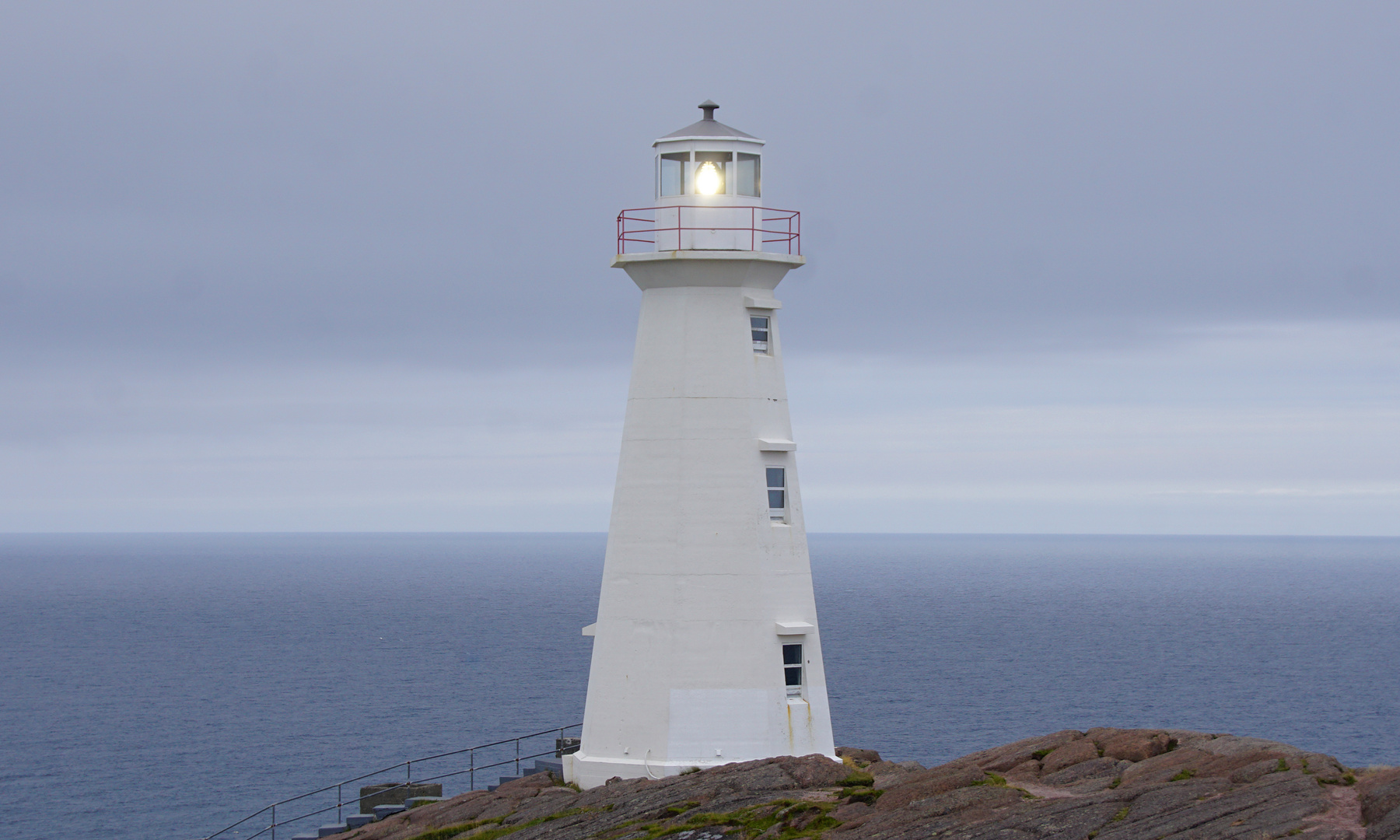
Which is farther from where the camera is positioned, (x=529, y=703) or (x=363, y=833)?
(x=529, y=703)

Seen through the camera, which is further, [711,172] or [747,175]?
[747,175]

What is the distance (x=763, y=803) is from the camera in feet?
73.4

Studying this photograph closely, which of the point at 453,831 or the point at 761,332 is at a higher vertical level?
the point at 761,332

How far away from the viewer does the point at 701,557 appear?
25531 millimetres

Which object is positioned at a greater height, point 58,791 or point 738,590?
point 738,590

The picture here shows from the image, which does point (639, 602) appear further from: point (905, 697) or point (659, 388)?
point (905, 697)

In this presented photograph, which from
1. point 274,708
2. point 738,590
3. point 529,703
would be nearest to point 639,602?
point 738,590

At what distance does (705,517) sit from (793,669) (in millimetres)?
3071

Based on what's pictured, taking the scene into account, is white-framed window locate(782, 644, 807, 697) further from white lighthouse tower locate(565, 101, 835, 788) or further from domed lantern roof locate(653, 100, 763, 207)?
domed lantern roof locate(653, 100, 763, 207)

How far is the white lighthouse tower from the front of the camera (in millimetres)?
25328

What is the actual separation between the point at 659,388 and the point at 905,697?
6349 centimetres

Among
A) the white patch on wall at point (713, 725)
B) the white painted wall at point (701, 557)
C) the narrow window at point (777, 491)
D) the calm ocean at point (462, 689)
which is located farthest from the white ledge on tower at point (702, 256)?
the calm ocean at point (462, 689)

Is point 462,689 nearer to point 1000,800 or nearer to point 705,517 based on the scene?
point 705,517

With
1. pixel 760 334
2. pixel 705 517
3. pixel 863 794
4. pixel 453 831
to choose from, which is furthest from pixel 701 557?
pixel 453 831
